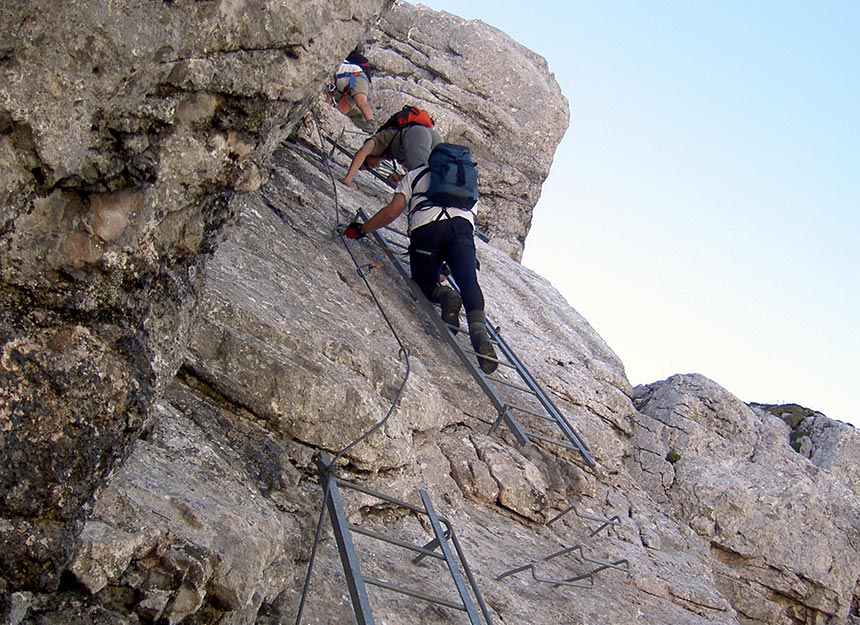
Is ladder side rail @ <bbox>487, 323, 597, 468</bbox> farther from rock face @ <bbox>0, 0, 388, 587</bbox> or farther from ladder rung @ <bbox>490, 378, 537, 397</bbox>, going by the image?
rock face @ <bbox>0, 0, 388, 587</bbox>

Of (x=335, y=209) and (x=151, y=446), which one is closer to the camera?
(x=151, y=446)

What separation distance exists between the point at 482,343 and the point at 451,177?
1865 millimetres

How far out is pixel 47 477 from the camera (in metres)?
3.62

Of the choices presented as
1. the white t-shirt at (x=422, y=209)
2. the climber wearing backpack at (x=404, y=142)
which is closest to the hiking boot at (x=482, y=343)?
the white t-shirt at (x=422, y=209)

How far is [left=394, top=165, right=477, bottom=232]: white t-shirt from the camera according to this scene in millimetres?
9727

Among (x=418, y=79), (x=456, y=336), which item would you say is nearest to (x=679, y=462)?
(x=456, y=336)

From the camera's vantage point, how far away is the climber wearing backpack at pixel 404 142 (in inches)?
436

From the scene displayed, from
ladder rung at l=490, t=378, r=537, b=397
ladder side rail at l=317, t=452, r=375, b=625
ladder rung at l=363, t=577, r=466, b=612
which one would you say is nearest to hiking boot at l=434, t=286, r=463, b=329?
ladder rung at l=490, t=378, r=537, b=397

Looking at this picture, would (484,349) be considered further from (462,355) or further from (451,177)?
(451,177)

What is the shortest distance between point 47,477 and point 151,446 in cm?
136

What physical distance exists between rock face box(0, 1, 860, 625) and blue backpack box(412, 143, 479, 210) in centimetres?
111

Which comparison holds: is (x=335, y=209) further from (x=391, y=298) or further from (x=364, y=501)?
(x=364, y=501)

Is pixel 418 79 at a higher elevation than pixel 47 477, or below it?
higher

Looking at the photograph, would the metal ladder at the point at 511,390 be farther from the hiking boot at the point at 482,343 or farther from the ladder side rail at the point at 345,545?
the ladder side rail at the point at 345,545
